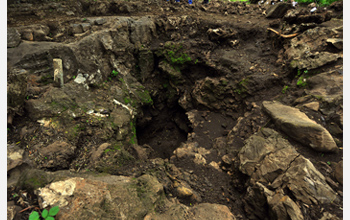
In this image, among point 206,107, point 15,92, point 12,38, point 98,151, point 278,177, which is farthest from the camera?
point 206,107

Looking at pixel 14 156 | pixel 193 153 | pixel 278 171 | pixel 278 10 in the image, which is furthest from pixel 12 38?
pixel 278 10

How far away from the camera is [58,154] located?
4.52 metres

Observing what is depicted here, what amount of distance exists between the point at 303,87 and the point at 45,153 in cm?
928

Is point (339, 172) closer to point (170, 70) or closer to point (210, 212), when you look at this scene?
point (210, 212)

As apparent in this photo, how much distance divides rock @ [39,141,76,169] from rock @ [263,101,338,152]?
659 cm

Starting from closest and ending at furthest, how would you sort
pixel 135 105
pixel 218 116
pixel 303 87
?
pixel 303 87
pixel 135 105
pixel 218 116

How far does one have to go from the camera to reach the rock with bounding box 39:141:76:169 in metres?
4.32

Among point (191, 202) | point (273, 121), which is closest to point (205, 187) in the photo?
point (191, 202)

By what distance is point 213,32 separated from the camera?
10102 millimetres

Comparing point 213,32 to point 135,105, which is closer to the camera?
point 135,105

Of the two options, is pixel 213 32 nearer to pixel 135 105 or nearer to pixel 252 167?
pixel 135 105

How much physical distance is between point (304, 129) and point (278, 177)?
1564mm

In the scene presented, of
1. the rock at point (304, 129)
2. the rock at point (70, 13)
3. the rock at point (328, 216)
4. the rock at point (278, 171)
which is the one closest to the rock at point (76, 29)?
the rock at point (70, 13)

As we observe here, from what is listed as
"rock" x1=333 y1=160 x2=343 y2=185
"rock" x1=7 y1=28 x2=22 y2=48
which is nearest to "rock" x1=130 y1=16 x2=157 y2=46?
"rock" x1=7 y1=28 x2=22 y2=48
